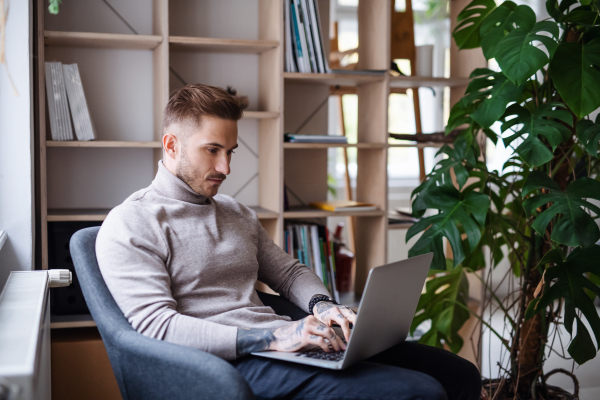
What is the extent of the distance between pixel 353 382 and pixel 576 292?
0.89 m

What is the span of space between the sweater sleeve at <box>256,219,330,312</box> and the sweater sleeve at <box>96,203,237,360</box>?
0.42m

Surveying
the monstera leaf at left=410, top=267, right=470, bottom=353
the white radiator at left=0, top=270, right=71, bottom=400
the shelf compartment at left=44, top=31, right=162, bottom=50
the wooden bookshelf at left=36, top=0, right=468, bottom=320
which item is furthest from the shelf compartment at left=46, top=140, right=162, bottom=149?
the monstera leaf at left=410, top=267, right=470, bottom=353

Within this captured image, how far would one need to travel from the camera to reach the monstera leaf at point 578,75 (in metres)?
1.71

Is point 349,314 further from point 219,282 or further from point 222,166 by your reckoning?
point 222,166

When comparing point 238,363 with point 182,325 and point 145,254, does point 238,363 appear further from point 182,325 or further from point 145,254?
point 145,254

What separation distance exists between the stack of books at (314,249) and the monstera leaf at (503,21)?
1154 mm

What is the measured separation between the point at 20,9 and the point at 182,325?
130 cm

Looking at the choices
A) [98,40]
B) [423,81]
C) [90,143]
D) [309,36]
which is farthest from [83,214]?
[423,81]

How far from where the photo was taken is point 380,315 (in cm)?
129

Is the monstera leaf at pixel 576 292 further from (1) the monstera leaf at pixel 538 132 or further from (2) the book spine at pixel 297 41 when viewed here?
(2) the book spine at pixel 297 41

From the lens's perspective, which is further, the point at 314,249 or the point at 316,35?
the point at 314,249

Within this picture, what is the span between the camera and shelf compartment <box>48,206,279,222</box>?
7.59ft

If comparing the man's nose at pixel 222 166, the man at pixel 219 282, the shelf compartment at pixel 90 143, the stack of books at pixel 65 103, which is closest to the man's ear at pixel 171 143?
the man at pixel 219 282

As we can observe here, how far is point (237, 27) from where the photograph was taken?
9.11 feet
